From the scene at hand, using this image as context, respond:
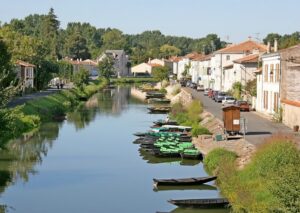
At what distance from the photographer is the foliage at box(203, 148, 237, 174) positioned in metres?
28.6

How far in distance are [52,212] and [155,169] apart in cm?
1021

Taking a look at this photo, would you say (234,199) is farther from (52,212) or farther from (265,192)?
(52,212)

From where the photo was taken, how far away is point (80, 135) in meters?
48.0

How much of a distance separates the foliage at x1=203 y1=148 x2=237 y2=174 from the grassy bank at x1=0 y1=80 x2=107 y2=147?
380 inches

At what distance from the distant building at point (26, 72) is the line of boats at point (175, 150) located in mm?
29669

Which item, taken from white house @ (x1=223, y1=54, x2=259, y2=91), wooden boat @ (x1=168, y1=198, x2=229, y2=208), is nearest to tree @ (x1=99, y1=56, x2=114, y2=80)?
white house @ (x1=223, y1=54, x2=259, y2=91)

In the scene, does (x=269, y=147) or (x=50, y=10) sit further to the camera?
(x=50, y=10)

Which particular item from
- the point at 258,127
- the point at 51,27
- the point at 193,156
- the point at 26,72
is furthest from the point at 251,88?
the point at 51,27

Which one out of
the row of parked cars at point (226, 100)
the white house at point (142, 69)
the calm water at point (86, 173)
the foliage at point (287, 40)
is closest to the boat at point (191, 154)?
the calm water at point (86, 173)

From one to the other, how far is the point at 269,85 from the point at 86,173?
20516mm

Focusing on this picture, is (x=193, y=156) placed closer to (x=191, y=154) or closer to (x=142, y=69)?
(x=191, y=154)

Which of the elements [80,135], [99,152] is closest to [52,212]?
[99,152]

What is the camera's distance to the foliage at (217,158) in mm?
28609

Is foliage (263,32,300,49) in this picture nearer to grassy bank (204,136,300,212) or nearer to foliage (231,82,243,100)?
foliage (231,82,243,100)
